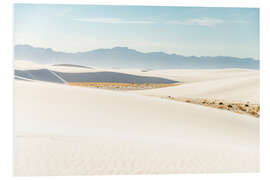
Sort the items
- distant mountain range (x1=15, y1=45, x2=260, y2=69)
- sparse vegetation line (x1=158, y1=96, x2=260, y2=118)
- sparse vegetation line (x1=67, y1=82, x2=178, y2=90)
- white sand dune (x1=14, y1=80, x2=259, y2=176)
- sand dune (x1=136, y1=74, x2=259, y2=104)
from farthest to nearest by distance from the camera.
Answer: sand dune (x1=136, y1=74, x2=259, y2=104), sparse vegetation line (x1=67, y1=82, x2=178, y2=90), sparse vegetation line (x1=158, y1=96, x2=260, y2=118), distant mountain range (x1=15, y1=45, x2=260, y2=69), white sand dune (x1=14, y1=80, x2=259, y2=176)

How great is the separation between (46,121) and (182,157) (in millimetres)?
2267

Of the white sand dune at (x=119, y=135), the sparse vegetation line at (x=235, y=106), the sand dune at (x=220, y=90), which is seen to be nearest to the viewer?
the white sand dune at (x=119, y=135)

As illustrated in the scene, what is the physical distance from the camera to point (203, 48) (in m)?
7.05

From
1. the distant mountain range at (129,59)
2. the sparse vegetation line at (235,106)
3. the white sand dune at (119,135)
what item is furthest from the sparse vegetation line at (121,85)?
the sparse vegetation line at (235,106)

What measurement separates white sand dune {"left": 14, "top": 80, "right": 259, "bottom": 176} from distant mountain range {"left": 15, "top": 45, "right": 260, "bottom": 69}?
1.86 feet

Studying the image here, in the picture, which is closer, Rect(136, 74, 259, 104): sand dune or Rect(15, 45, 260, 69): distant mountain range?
Rect(15, 45, 260, 69): distant mountain range

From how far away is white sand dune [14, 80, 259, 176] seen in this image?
198 inches

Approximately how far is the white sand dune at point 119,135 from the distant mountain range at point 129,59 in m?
0.57

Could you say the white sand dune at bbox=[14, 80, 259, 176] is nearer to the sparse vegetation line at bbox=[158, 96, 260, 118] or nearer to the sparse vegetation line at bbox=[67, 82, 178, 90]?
the sparse vegetation line at bbox=[158, 96, 260, 118]

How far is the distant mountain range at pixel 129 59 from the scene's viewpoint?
6609 millimetres

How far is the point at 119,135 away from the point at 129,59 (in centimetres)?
196

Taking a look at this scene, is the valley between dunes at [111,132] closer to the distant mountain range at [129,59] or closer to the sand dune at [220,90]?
the distant mountain range at [129,59]

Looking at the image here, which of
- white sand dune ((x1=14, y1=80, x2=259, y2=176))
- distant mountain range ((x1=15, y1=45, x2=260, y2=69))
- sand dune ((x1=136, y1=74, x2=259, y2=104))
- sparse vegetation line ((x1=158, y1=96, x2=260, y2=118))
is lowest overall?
white sand dune ((x1=14, y1=80, x2=259, y2=176))

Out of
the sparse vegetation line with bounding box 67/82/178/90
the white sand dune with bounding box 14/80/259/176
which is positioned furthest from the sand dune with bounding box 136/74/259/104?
the white sand dune with bounding box 14/80/259/176
